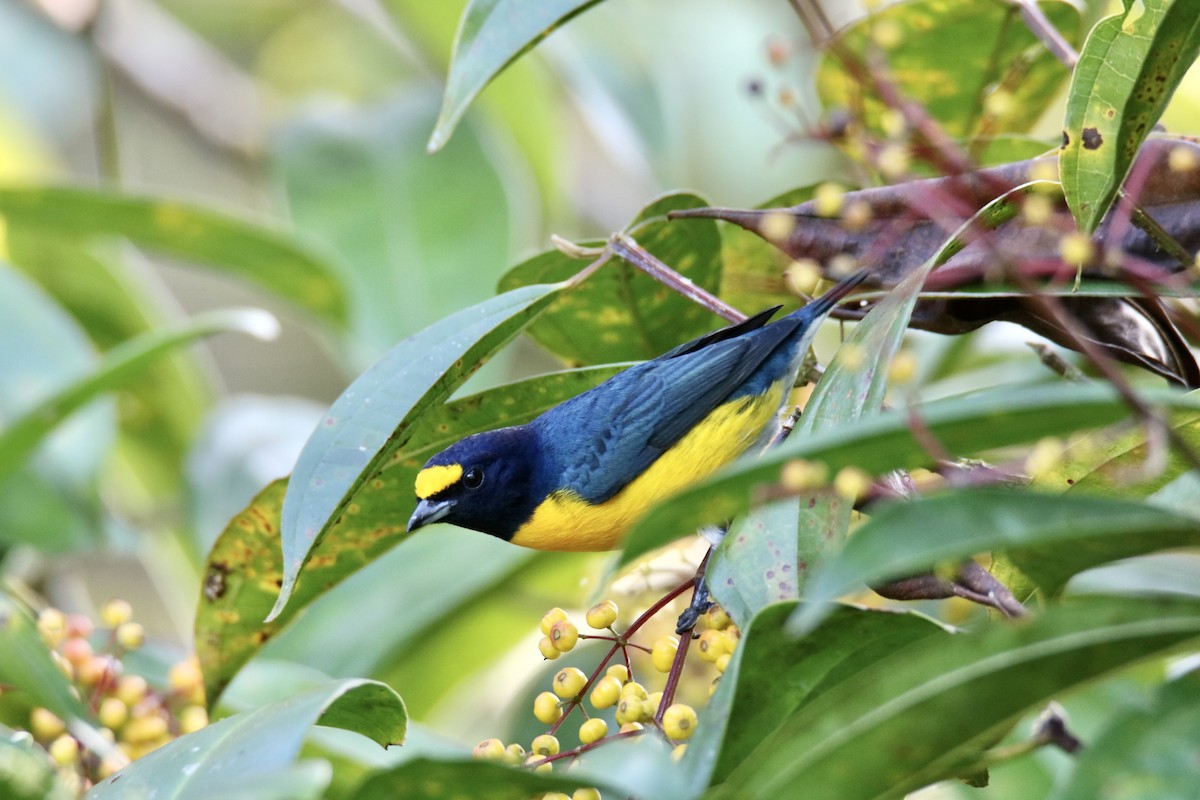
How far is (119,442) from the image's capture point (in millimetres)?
3648

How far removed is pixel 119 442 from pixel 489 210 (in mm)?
1301

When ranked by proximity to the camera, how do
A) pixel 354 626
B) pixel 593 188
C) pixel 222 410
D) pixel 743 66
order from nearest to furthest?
pixel 354 626, pixel 222 410, pixel 743 66, pixel 593 188

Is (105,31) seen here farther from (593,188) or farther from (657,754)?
(657,754)

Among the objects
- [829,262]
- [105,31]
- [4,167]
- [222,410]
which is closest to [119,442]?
[222,410]

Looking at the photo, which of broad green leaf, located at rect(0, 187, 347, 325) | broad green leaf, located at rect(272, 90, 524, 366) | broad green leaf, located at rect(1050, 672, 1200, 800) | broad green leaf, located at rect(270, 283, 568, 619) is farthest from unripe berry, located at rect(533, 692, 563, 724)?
broad green leaf, located at rect(272, 90, 524, 366)

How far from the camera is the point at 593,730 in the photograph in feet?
4.70

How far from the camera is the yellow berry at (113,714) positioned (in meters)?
2.01

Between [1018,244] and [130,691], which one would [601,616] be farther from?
[130,691]

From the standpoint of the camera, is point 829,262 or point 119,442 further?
point 119,442

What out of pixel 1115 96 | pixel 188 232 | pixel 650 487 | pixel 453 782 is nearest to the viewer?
pixel 453 782

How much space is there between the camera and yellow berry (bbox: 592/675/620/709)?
57.6 inches

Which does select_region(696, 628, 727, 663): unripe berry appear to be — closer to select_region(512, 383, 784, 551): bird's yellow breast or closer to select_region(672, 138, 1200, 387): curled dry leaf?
select_region(672, 138, 1200, 387): curled dry leaf

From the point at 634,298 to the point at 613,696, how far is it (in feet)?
2.45

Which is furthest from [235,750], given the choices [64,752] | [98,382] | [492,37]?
[98,382]
